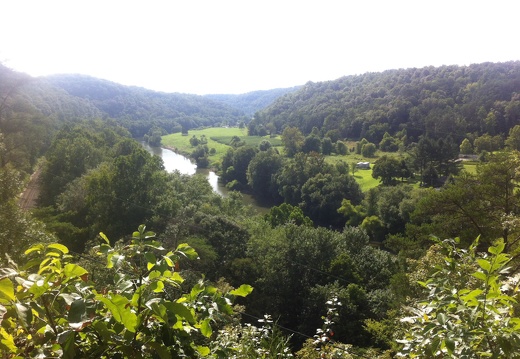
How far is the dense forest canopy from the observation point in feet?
4.73

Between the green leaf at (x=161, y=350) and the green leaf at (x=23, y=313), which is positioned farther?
the green leaf at (x=161, y=350)

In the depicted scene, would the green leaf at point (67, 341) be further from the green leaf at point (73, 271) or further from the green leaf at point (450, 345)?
the green leaf at point (450, 345)

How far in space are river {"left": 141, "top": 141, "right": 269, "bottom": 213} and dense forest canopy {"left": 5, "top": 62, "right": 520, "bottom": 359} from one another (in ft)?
6.96

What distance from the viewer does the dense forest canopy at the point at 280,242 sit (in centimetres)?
144

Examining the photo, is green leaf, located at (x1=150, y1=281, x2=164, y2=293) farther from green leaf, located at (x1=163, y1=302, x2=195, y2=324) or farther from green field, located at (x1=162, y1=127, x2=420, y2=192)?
green field, located at (x1=162, y1=127, x2=420, y2=192)

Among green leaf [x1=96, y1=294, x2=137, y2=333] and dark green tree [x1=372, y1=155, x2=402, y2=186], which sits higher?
green leaf [x1=96, y1=294, x2=137, y2=333]

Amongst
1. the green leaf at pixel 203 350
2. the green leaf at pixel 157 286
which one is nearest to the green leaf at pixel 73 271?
Answer: the green leaf at pixel 157 286

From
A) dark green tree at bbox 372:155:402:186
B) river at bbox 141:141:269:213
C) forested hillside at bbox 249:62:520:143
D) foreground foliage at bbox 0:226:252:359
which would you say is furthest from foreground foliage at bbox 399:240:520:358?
forested hillside at bbox 249:62:520:143

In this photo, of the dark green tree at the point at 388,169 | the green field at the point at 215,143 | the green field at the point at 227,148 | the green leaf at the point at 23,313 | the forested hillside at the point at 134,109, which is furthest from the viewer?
the forested hillside at the point at 134,109

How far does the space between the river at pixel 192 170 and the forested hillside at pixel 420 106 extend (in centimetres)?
3136

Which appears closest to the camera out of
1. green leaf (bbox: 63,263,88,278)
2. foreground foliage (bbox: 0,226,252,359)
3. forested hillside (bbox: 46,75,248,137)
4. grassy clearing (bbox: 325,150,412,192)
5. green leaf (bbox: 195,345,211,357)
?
foreground foliage (bbox: 0,226,252,359)

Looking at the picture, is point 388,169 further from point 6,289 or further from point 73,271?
point 6,289

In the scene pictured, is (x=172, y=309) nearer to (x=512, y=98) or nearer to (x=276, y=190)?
(x=276, y=190)

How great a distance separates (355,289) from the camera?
51.3 ft
